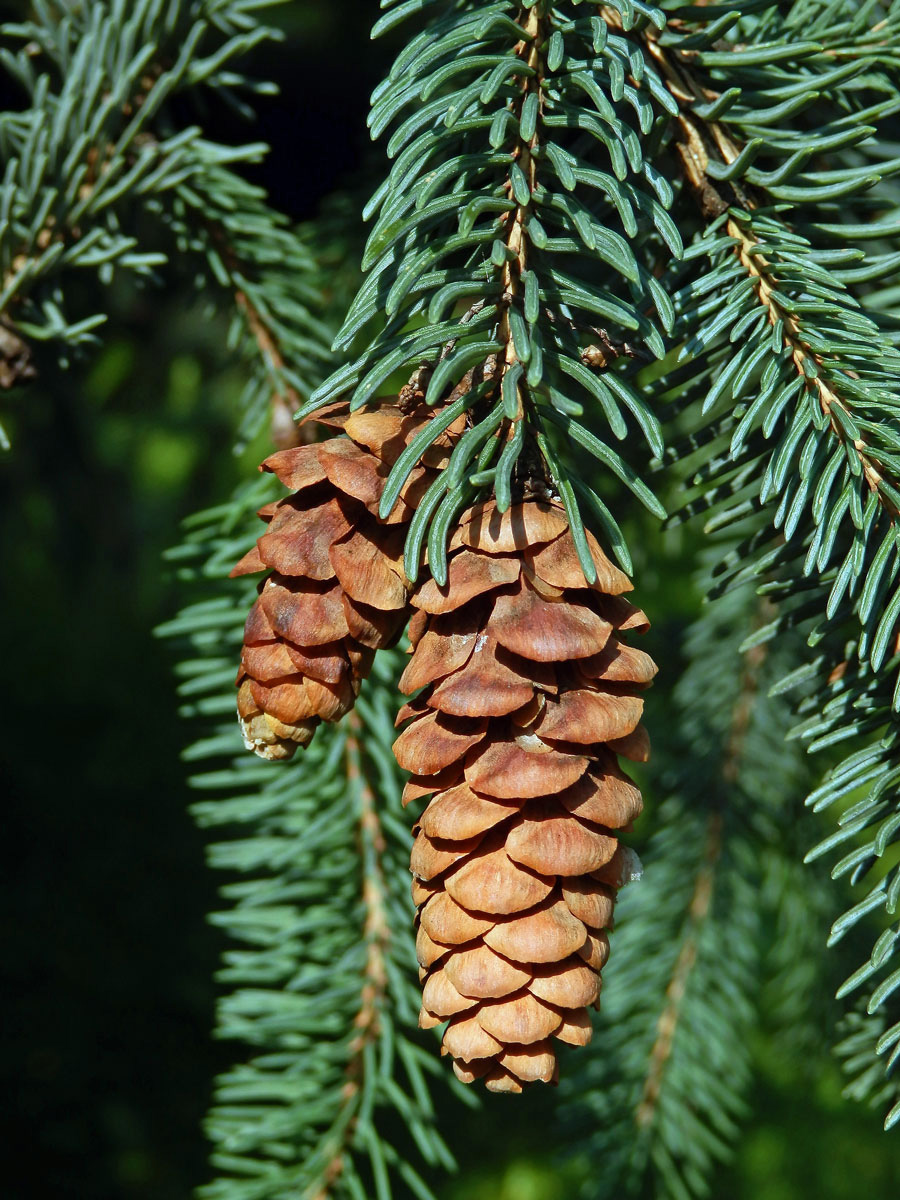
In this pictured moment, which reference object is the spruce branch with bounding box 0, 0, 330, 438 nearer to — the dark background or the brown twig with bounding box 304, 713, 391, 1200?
the brown twig with bounding box 304, 713, 391, 1200

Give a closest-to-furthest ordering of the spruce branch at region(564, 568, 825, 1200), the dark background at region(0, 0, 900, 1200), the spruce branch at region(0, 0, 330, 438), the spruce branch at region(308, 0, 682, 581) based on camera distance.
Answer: the spruce branch at region(308, 0, 682, 581) < the spruce branch at region(0, 0, 330, 438) < the spruce branch at region(564, 568, 825, 1200) < the dark background at region(0, 0, 900, 1200)

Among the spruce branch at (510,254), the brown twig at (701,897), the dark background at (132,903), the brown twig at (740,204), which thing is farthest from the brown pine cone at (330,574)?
the dark background at (132,903)

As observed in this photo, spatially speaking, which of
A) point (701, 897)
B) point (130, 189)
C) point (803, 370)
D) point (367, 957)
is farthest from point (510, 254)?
point (701, 897)

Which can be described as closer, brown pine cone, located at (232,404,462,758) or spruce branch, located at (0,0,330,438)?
brown pine cone, located at (232,404,462,758)

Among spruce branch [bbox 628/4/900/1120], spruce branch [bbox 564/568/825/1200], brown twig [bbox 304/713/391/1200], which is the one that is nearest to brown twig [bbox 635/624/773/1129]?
spruce branch [bbox 564/568/825/1200]

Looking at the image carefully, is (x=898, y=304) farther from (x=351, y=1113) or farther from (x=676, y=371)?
(x=351, y=1113)

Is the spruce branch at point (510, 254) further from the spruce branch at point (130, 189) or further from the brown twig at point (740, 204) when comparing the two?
the spruce branch at point (130, 189)

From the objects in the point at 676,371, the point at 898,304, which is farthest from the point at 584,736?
the point at 898,304

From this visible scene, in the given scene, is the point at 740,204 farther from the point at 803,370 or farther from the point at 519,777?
the point at 519,777
